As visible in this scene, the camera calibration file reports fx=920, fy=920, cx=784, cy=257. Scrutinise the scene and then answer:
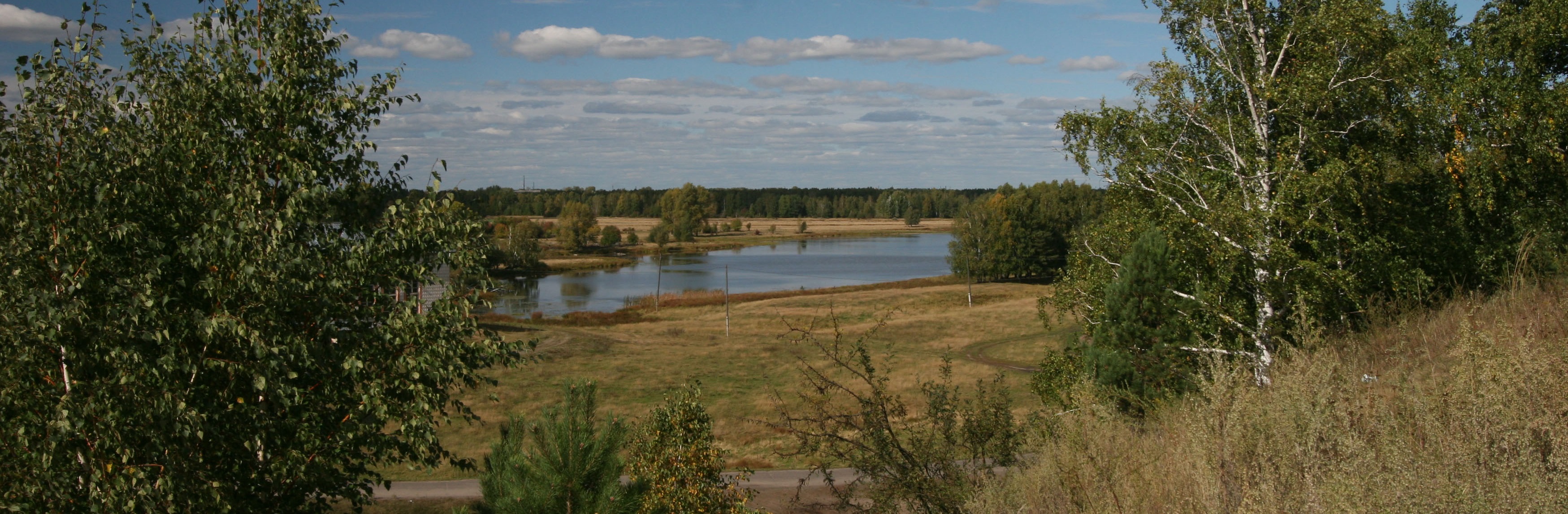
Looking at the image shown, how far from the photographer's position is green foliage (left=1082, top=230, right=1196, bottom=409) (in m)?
15.9

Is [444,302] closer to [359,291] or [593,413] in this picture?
[359,291]

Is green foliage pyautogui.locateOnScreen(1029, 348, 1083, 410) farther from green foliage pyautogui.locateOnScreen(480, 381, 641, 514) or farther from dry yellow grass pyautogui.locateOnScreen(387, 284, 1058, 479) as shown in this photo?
green foliage pyautogui.locateOnScreen(480, 381, 641, 514)

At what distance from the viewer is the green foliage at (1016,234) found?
83188 mm

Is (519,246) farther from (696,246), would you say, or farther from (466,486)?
(466,486)

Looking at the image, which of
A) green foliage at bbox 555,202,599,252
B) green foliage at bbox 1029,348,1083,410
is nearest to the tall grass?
green foliage at bbox 1029,348,1083,410

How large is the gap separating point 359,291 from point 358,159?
3.60 ft

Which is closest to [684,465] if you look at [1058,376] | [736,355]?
[1058,376]

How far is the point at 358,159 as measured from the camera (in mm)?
7422

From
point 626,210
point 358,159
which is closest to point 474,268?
point 358,159

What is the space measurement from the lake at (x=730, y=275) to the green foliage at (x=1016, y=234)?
559 centimetres

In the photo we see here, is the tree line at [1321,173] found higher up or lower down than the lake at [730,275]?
higher up

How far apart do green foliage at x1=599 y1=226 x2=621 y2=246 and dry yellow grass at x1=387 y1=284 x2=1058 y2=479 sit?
183 ft

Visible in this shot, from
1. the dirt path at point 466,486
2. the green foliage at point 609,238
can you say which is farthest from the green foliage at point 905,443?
the green foliage at point 609,238

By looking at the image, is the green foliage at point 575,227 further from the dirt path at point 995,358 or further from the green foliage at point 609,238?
the dirt path at point 995,358
